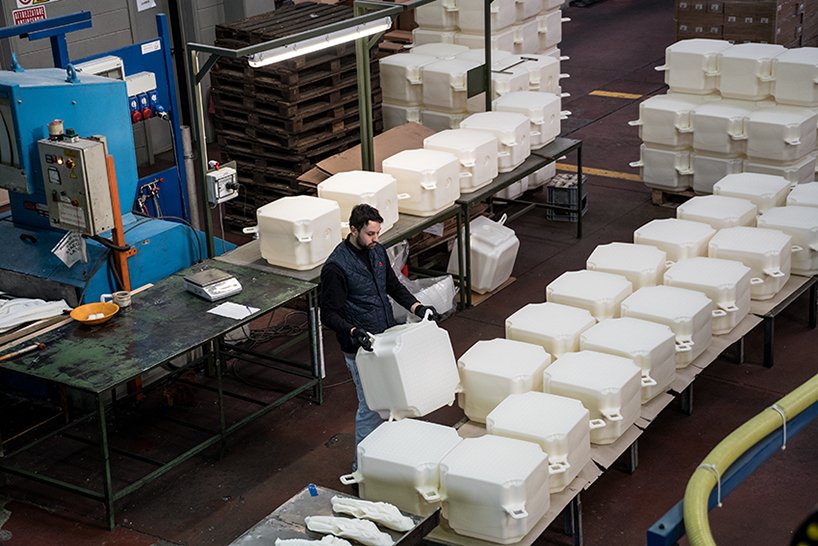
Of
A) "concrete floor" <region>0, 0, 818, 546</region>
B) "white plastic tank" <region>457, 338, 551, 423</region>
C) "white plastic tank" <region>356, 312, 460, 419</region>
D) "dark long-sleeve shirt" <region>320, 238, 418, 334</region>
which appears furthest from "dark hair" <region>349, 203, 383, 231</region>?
"concrete floor" <region>0, 0, 818, 546</region>

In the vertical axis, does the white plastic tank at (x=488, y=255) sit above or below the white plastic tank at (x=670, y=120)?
below

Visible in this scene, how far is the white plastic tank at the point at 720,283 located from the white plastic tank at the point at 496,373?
161 cm

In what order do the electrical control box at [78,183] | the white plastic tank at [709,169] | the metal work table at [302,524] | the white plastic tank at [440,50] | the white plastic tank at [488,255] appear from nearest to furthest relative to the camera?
the metal work table at [302,524], the electrical control box at [78,183], the white plastic tank at [488,255], the white plastic tank at [709,169], the white plastic tank at [440,50]

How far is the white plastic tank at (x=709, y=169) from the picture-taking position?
1043cm

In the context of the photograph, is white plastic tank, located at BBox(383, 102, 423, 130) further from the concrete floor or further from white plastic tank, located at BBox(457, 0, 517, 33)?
the concrete floor

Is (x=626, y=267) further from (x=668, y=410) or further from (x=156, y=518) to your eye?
(x=156, y=518)

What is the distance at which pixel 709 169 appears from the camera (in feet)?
34.7

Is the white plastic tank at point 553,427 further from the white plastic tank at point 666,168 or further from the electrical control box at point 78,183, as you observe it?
the white plastic tank at point 666,168

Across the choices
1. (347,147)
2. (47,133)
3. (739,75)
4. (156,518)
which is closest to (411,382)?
(156,518)

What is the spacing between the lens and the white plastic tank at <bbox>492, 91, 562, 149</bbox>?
32.8 feet

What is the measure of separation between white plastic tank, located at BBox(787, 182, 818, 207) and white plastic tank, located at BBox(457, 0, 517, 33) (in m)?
4.06

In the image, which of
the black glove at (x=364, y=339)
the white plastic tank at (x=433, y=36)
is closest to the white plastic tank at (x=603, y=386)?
the black glove at (x=364, y=339)

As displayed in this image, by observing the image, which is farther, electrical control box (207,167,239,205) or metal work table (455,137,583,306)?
metal work table (455,137,583,306)

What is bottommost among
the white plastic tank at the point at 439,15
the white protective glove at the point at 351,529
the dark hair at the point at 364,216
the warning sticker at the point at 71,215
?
the white protective glove at the point at 351,529
